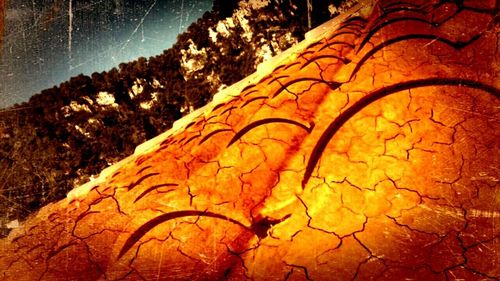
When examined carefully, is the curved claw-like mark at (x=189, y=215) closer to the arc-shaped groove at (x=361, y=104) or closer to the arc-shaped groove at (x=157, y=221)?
the arc-shaped groove at (x=157, y=221)

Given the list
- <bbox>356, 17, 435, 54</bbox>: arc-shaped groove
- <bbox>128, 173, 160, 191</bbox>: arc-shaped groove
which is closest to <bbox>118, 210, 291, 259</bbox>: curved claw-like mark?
<bbox>128, 173, 160, 191</bbox>: arc-shaped groove

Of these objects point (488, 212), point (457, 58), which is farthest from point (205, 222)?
point (457, 58)

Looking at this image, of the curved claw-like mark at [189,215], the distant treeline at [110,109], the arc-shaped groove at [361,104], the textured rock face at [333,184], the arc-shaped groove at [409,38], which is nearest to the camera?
the textured rock face at [333,184]

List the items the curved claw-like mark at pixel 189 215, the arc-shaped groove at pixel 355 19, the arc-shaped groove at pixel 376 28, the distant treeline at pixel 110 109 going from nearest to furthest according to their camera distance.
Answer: the curved claw-like mark at pixel 189 215 → the arc-shaped groove at pixel 376 28 → the arc-shaped groove at pixel 355 19 → the distant treeline at pixel 110 109

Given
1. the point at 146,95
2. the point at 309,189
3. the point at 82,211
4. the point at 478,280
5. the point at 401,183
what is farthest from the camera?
the point at 146,95

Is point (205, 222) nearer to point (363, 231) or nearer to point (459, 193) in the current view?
point (363, 231)

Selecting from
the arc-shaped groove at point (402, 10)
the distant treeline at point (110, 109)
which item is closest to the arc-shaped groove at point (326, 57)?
the arc-shaped groove at point (402, 10)

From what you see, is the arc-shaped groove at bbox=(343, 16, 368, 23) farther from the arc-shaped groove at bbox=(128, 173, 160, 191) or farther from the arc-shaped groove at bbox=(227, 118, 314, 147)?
the arc-shaped groove at bbox=(128, 173, 160, 191)

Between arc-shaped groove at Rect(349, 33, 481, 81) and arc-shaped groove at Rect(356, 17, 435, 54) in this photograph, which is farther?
arc-shaped groove at Rect(356, 17, 435, 54)
